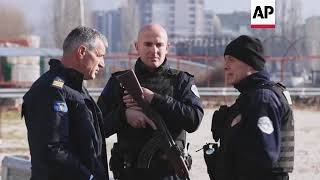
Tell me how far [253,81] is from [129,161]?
964mm

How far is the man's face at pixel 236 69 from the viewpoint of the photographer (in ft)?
11.7

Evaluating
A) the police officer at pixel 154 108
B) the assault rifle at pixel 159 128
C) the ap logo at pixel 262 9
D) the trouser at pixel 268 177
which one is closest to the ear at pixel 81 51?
the assault rifle at pixel 159 128

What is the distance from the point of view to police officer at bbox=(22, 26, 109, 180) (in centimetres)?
315

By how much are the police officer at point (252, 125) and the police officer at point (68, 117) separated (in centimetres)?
65

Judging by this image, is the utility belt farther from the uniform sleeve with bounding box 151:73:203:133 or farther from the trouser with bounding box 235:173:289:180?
the trouser with bounding box 235:173:289:180

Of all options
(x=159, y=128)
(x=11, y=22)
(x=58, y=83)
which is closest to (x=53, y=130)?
(x=58, y=83)

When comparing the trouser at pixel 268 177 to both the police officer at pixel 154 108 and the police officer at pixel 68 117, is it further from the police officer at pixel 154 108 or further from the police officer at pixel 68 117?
the police officer at pixel 68 117

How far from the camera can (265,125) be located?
337 centimetres

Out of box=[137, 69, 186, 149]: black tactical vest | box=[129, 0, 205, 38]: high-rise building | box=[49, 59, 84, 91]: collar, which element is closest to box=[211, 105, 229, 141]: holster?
box=[137, 69, 186, 149]: black tactical vest

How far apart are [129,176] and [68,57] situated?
1.03 meters

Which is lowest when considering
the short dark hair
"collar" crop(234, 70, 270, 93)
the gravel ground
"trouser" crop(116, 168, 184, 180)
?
the gravel ground

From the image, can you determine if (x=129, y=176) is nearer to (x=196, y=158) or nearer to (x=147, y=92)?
(x=147, y=92)

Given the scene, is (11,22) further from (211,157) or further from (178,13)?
(178,13)

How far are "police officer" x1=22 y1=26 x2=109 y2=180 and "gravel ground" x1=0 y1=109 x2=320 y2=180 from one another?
5.33m
